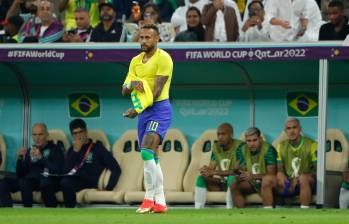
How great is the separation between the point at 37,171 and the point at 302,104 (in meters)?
4.20

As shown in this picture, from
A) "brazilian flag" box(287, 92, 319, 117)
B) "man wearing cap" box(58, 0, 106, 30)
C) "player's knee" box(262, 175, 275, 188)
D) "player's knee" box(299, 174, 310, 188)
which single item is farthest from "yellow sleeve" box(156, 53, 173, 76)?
"man wearing cap" box(58, 0, 106, 30)

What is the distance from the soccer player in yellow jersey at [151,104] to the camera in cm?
1259

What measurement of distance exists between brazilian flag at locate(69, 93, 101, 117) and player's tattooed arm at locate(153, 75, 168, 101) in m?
6.22

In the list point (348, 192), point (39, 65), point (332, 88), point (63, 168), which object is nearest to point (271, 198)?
point (348, 192)

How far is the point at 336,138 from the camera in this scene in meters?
17.2

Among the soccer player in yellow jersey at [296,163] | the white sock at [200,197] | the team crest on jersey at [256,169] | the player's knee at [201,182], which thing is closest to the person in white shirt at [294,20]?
the soccer player in yellow jersey at [296,163]

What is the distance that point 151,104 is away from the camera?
12625 millimetres

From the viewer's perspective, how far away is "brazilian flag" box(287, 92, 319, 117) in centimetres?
1769

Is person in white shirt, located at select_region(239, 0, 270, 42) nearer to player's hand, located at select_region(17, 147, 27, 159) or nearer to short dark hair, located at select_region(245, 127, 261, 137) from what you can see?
short dark hair, located at select_region(245, 127, 261, 137)

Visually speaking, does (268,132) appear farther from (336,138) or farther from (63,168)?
(63,168)

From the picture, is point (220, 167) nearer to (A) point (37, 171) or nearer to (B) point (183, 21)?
(B) point (183, 21)

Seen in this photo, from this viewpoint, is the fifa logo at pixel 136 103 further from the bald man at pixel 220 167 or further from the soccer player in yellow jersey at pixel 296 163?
the bald man at pixel 220 167

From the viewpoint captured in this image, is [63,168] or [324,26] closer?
[324,26]

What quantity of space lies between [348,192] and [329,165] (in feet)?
2.60
